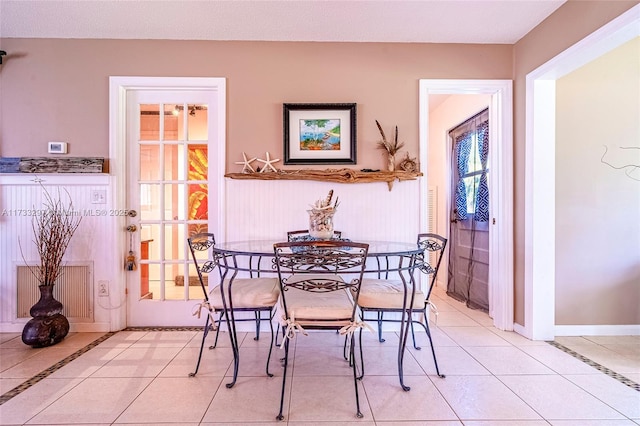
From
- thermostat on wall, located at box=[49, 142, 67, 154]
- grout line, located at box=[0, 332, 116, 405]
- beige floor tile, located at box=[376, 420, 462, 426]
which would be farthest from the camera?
thermostat on wall, located at box=[49, 142, 67, 154]

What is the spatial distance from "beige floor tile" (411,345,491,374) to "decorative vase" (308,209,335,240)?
3.52ft

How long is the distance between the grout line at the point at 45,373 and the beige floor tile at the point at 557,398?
280 centimetres

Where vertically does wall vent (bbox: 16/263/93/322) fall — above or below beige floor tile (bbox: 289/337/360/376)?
above

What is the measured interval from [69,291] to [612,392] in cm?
393

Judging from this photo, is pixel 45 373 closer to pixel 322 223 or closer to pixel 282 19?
pixel 322 223

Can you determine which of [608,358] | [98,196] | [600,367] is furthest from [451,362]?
[98,196]

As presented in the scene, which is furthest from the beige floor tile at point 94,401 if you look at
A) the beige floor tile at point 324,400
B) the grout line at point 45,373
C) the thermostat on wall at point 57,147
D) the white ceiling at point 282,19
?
the white ceiling at point 282,19

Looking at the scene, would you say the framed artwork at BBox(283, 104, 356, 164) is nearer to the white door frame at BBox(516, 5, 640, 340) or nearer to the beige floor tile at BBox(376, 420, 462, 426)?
the white door frame at BBox(516, 5, 640, 340)

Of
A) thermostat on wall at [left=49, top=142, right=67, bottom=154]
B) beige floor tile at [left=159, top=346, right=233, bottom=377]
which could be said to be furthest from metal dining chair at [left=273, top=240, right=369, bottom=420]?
thermostat on wall at [left=49, top=142, right=67, bottom=154]

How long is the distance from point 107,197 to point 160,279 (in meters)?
0.84

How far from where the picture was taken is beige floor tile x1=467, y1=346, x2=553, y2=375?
6.61 ft

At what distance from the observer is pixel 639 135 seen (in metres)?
2.56

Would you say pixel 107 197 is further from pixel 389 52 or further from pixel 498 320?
pixel 498 320

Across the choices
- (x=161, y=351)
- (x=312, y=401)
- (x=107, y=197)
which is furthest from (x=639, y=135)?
(x=107, y=197)
